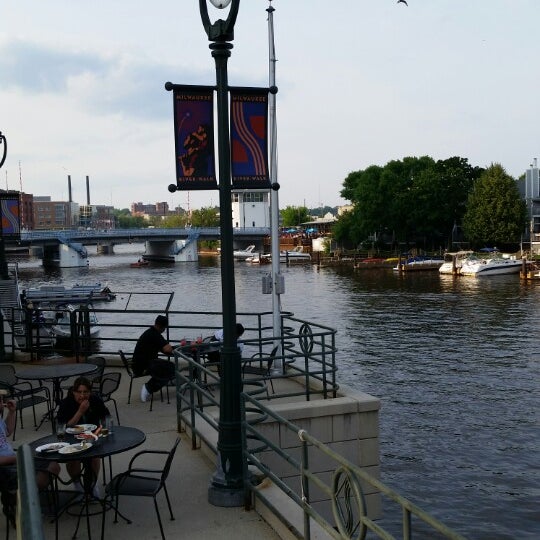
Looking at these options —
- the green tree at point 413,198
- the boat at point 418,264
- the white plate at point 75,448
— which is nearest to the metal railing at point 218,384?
the white plate at point 75,448

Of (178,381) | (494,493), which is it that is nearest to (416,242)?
(494,493)

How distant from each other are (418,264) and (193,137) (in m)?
79.4

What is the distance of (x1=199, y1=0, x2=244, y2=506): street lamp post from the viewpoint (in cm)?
709

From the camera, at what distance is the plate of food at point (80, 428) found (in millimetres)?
7059

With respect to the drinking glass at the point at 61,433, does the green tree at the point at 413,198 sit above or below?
above

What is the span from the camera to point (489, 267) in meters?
75.8

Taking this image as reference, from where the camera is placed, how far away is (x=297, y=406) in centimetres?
1021

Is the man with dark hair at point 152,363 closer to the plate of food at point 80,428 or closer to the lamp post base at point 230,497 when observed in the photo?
the plate of food at point 80,428

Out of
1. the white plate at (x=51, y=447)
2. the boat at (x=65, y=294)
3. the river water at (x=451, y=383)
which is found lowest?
the river water at (x=451, y=383)

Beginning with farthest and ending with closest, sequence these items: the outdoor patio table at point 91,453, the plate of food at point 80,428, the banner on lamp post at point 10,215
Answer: the banner on lamp post at point 10,215
the plate of food at point 80,428
the outdoor patio table at point 91,453

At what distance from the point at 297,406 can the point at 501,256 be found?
78.6 meters

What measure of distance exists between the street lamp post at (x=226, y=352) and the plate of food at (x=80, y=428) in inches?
52.5

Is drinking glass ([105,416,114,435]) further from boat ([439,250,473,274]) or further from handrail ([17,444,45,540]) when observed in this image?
boat ([439,250,473,274])

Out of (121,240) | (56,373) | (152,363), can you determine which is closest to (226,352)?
(56,373)
